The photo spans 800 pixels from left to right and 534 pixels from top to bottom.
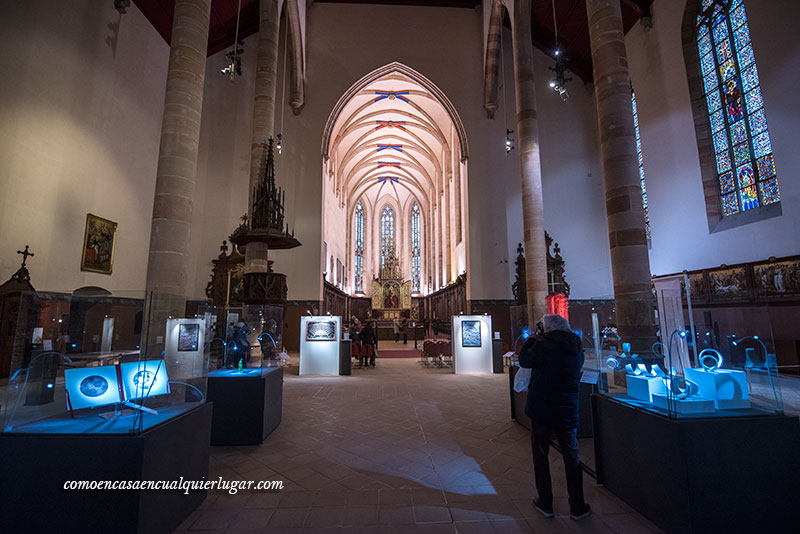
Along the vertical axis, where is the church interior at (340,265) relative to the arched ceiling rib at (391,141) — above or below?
below

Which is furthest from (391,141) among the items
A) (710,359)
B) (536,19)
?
(710,359)

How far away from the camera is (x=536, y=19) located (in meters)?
14.8

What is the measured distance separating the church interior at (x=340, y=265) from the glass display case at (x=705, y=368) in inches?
0.8

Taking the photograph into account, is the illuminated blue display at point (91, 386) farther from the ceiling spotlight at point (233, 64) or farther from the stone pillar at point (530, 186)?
the stone pillar at point (530, 186)

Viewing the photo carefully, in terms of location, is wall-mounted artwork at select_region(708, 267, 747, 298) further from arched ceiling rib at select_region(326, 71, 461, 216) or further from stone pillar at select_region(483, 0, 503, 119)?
arched ceiling rib at select_region(326, 71, 461, 216)

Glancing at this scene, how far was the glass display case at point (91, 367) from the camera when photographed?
2049 millimetres

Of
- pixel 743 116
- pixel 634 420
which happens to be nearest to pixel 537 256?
pixel 743 116

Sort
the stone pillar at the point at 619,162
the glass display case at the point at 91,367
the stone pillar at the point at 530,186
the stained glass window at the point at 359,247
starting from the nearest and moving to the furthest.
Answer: the glass display case at the point at 91,367 < the stone pillar at the point at 619,162 < the stone pillar at the point at 530,186 < the stained glass window at the point at 359,247

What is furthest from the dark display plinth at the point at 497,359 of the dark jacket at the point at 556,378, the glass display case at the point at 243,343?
the dark jacket at the point at 556,378

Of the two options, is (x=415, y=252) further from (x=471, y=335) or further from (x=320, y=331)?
(x=320, y=331)

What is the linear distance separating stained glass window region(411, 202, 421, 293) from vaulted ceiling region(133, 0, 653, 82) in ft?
64.1

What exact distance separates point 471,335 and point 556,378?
279 inches

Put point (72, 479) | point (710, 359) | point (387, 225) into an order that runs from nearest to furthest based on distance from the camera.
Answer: point (72, 479) → point (710, 359) → point (387, 225)

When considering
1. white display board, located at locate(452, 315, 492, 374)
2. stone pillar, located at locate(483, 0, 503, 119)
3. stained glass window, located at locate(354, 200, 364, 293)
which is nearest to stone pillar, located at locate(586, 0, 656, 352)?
white display board, located at locate(452, 315, 492, 374)
